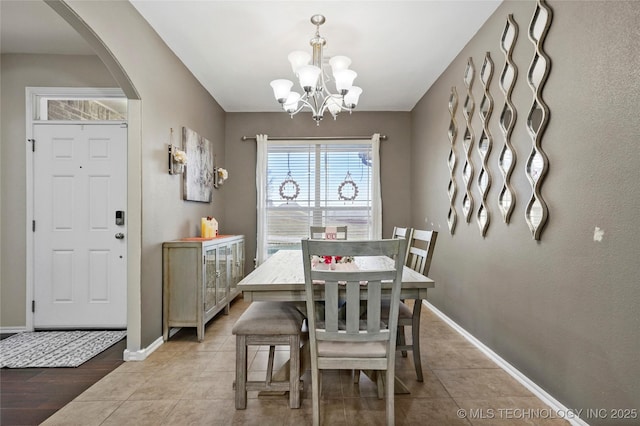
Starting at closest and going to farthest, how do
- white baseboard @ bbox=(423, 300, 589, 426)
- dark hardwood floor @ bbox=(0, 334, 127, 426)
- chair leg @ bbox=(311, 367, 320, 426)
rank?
chair leg @ bbox=(311, 367, 320, 426) → white baseboard @ bbox=(423, 300, 589, 426) → dark hardwood floor @ bbox=(0, 334, 127, 426)

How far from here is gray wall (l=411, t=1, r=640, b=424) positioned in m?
1.40

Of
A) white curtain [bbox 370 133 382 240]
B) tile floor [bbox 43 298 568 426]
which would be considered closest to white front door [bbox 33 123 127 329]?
tile floor [bbox 43 298 568 426]

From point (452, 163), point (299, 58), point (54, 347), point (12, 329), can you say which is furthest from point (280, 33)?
point (12, 329)

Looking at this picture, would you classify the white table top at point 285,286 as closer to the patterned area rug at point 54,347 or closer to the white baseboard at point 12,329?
the patterned area rug at point 54,347

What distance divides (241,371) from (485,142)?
8.12 ft

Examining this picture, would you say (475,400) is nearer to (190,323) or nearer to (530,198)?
(530,198)

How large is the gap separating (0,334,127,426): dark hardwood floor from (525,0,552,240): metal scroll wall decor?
3005 mm

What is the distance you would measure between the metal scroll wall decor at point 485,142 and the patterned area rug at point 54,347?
328cm

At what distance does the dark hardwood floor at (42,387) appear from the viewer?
177cm

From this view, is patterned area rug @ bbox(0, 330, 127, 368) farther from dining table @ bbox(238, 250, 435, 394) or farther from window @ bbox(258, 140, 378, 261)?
window @ bbox(258, 140, 378, 261)

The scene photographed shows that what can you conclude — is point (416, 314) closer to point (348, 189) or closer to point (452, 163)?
point (452, 163)

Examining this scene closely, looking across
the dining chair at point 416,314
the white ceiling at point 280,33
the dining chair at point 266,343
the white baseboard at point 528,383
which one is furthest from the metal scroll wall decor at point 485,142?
the dining chair at point 266,343

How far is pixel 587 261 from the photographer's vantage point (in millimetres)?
1592

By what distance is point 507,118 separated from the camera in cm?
228
